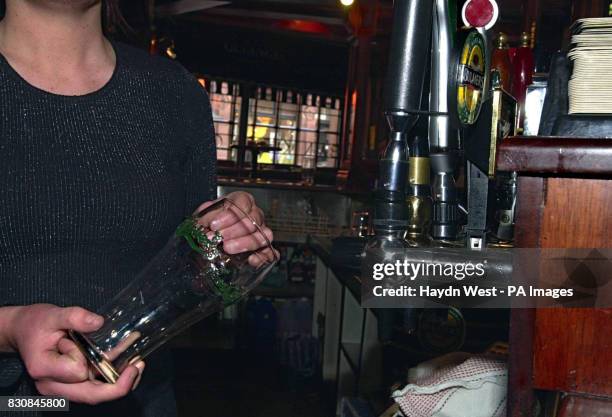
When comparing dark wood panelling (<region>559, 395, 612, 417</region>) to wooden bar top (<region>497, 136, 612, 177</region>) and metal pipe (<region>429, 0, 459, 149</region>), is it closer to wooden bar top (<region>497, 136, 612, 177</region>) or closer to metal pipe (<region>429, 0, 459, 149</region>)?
wooden bar top (<region>497, 136, 612, 177</region>)

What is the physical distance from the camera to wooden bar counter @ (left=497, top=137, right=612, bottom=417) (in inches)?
26.7

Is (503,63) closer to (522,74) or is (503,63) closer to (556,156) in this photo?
(522,74)

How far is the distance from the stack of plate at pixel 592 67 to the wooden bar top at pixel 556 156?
13cm

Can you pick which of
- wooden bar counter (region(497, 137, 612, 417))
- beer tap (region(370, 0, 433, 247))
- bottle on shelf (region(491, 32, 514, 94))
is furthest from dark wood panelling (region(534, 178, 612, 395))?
bottle on shelf (region(491, 32, 514, 94))

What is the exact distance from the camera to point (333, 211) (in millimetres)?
5652

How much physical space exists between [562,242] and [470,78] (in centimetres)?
44

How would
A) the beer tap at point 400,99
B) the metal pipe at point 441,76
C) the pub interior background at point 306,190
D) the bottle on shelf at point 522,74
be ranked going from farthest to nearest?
1. the pub interior background at point 306,190
2. the bottle on shelf at point 522,74
3. the metal pipe at point 441,76
4. the beer tap at point 400,99

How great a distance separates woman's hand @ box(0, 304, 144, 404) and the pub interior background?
18.8 inches

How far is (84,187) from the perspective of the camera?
1.01m

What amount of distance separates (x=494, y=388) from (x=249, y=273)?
430mm

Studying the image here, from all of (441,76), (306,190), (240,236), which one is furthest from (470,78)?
(306,190)
